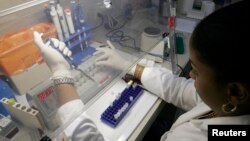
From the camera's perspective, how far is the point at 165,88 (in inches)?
37.7

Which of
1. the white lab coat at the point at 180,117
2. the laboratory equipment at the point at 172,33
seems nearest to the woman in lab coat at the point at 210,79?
the white lab coat at the point at 180,117

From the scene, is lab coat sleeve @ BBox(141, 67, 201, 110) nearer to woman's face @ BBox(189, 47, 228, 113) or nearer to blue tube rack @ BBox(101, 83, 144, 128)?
blue tube rack @ BBox(101, 83, 144, 128)

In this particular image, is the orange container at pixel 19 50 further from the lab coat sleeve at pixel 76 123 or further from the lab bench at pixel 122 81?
the lab coat sleeve at pixel 76 123

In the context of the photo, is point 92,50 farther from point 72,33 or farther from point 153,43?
point 153,43

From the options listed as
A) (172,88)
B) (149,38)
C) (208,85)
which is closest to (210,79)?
(208,85)

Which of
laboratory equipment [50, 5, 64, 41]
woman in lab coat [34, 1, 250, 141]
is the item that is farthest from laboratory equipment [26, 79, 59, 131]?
laboratory equipment [50, 5, 64, 41]

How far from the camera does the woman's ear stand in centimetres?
50

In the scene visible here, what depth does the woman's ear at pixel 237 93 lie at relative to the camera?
0.50 meters

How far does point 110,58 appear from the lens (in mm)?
1057

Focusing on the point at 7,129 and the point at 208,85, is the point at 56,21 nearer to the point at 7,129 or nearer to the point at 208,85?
the point at 7,129

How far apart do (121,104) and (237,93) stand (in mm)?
486

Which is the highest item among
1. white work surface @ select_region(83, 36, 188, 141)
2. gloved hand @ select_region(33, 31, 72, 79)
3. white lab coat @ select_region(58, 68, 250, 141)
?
gloved hand @ select_region(33, 31, 72, 79)

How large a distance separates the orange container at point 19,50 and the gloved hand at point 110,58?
0.26 m

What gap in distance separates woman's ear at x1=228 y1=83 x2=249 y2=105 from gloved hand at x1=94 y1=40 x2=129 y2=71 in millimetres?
619
